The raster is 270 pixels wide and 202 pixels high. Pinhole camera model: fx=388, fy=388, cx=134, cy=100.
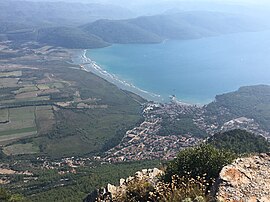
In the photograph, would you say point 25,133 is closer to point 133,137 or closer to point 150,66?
point 133,137

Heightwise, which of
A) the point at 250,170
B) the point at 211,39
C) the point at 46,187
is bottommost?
the point at 211,39

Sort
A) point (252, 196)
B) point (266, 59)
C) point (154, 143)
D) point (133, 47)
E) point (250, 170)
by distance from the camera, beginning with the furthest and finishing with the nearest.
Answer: point (133, 47)
point (266, 59)
point (154, 143)
point (250, 170)
point (252, 196)

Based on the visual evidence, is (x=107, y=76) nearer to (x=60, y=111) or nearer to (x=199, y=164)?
(x=60, y=111)

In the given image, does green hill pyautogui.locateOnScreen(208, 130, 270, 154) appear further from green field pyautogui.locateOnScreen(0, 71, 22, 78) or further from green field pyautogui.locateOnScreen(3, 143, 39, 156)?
green field pyautogui.locateOnScreen(0, 71, 22, 78)

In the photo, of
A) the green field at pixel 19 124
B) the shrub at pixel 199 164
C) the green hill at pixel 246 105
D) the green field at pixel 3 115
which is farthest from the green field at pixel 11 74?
the shrub at pixel 199 164

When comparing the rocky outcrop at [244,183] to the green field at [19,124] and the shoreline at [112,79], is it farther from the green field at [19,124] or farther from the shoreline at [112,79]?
the shoreline at [112,79]

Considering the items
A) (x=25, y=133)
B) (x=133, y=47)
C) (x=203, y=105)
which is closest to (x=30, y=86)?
(x=25, y=133)

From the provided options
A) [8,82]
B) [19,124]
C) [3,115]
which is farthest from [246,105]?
[8,82]
